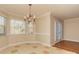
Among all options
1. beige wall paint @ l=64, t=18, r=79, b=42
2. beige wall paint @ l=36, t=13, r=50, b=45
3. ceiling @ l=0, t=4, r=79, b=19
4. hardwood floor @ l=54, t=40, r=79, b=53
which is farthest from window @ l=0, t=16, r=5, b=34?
beige wall paint @ l=64, t=18, r=79, b=42

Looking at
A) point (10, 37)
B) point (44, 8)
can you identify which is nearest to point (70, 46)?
point (44, 8)

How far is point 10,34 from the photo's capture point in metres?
4.48

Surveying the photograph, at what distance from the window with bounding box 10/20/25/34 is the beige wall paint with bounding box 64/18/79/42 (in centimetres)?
344

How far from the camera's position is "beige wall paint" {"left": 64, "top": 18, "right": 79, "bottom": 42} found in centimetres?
593

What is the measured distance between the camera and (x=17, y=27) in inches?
→ 204

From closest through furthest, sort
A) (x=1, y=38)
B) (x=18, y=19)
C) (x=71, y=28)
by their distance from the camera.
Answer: (x=1, y=38)
(x=18, y=19)
(x=71, y=28)

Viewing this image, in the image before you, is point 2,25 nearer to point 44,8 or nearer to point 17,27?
point 17,27

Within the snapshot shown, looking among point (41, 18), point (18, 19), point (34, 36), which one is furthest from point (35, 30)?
point (18, 19)

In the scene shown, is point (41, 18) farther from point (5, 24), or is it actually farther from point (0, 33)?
point (0, 33)

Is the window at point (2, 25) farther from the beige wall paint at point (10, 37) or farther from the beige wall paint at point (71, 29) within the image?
the beige wall paint at point (71, 29)

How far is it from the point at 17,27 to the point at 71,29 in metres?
3.98

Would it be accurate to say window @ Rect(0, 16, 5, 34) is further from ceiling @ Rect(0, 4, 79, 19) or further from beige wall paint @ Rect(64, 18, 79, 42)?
beige wall paint @ Rect(64, 18, 79, 42)
